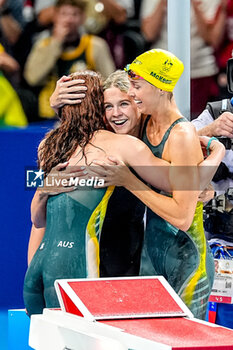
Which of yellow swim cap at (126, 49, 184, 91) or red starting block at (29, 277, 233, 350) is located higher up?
yellow swim cap at (126, 49, 184, 91)

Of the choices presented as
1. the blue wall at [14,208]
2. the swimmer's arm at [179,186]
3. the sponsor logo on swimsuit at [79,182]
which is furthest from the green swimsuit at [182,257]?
the blue wall at [14,208]

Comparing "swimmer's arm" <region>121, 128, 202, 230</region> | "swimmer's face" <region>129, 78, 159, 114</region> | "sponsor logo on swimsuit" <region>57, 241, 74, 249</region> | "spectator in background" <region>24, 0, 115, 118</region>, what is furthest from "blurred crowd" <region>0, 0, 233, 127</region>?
"sponsor logo on swimsuit" <region>57, 241, 74, 249</region>

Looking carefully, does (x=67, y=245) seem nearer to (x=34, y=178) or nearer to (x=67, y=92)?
(x=34, y=178)

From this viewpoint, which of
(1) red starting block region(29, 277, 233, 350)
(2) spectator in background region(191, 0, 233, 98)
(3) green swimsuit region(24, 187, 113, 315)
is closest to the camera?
(1) red starting block region(29, 277, 233, 350)

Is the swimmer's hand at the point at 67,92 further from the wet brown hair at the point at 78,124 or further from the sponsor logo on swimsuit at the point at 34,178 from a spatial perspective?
the sponsor logo on swimsuit at the point at 34,178

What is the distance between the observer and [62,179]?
2.77 meters

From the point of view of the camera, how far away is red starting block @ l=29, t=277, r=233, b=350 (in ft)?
4.52

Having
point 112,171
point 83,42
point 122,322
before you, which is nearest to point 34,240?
point 112,171

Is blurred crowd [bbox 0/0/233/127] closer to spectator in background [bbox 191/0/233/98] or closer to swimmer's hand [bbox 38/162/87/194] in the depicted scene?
spectator in background [bbox 191/0/233/98]

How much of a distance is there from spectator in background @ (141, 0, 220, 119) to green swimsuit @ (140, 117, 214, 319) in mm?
399

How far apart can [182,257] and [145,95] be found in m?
0.69

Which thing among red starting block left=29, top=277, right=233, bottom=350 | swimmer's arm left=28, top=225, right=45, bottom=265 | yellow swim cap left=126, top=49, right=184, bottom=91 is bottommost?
red starting block left=29, top=277, right=233, bottom=350

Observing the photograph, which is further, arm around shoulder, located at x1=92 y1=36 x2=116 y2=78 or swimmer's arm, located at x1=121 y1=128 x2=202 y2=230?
arm around shoulder, located at x1=92 y1=36 x2=116 y2=78

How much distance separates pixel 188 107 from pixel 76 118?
0.58 meters
